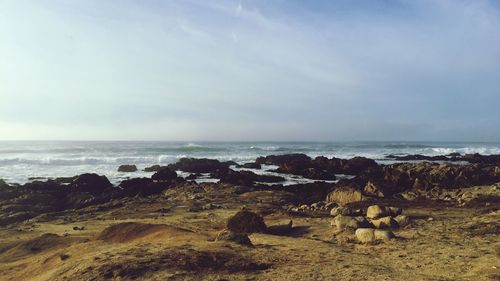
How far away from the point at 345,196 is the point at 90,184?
13329mm

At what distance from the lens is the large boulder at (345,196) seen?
15.4m

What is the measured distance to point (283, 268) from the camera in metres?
6.41

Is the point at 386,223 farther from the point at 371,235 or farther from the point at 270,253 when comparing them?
the point at 270,253

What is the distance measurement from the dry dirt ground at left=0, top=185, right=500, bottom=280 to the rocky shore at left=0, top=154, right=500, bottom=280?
0.02m

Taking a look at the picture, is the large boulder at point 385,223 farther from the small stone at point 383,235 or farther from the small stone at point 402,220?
the small stone at point 383,235

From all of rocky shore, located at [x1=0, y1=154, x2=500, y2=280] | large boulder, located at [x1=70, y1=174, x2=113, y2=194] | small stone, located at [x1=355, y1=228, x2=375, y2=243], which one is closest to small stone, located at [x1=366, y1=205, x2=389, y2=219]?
rocky shore, located at [x1=0, y1=154, x2=500, y2=280]

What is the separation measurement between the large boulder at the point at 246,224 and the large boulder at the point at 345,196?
20.4ft

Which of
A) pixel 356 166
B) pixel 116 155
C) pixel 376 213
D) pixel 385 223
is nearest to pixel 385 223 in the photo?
pixel 385 223

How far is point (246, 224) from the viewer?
987cm

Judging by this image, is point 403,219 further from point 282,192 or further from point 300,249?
point 282,192

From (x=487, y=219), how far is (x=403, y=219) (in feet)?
6.61

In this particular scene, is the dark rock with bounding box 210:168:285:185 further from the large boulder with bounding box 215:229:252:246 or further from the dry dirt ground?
the large boulder with bounding box 215:229:252:246

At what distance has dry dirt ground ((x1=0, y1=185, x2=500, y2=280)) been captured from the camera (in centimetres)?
612

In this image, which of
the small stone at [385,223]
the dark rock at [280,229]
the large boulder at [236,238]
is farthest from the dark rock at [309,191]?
the large boulder at [236,238]
